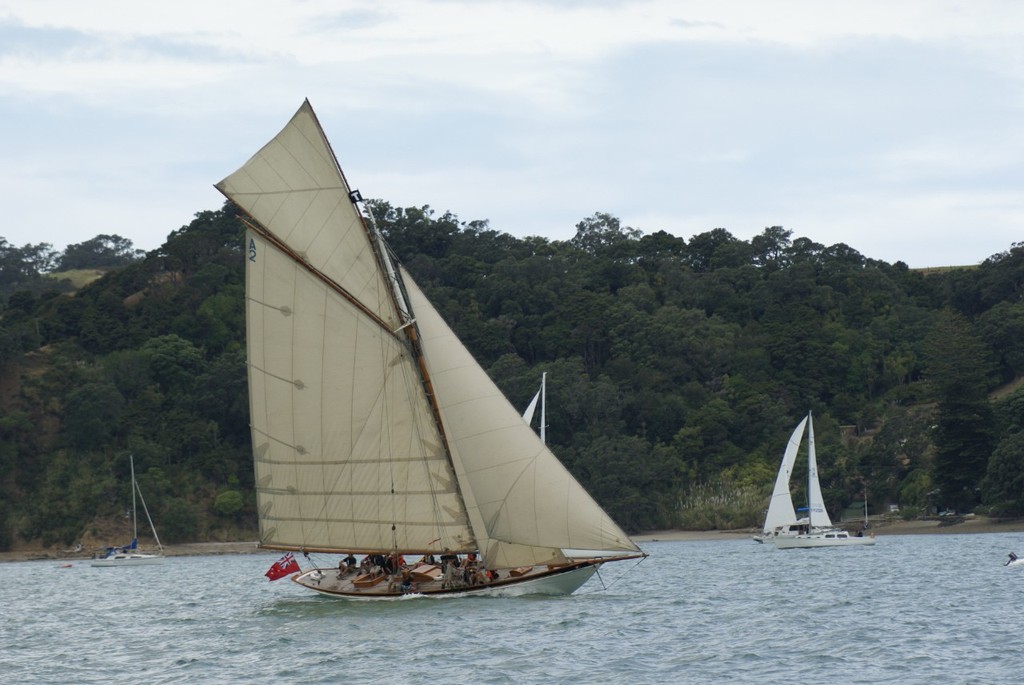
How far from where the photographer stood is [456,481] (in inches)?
1850

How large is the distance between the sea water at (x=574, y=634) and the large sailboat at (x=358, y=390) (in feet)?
6.41

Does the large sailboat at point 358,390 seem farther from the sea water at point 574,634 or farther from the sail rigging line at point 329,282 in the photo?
the sea water at point 574,634

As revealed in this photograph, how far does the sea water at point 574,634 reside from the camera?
34.7 metres

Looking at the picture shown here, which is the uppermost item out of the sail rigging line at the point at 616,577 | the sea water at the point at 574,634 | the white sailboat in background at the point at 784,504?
the white sailboat in background at the point at 784,504

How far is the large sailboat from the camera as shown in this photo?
46.6 metres

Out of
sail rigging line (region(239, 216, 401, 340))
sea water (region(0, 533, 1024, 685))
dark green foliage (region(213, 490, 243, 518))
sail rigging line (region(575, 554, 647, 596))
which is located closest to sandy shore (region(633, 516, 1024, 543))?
dark green foliage (region(213, 490, 243, 518))

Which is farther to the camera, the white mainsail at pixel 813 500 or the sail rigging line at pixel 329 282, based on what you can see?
the white mainsail at pixel 813 500

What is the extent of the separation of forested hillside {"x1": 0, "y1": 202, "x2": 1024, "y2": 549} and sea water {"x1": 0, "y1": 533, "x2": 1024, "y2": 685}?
56.8m

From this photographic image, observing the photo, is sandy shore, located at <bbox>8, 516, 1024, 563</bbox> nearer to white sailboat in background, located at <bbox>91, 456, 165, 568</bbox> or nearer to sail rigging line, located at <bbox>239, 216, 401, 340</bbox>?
white sailboat in background, located at <bbox>91, 456, 165, 568</bbox>

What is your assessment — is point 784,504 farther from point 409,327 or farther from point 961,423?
point 409,327

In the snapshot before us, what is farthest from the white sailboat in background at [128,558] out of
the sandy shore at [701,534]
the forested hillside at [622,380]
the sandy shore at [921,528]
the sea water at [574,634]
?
the sandy shore at [921,528]

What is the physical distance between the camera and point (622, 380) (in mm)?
148000

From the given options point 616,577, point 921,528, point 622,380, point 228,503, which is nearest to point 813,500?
point 921,528

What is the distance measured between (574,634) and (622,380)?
356 ft
